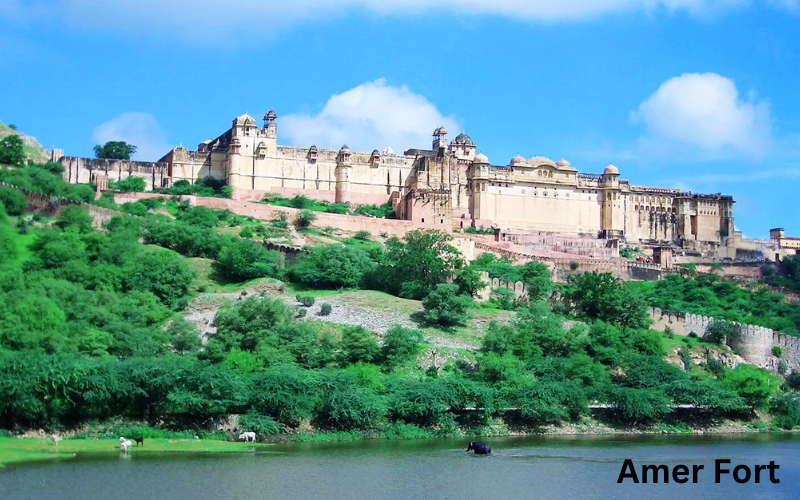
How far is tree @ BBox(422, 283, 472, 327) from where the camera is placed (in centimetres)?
5547

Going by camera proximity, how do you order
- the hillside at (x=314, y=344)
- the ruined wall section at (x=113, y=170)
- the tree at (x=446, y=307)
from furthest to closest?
1. the ruined wall section at (x=113, y=170)
2. the tree at (x=446, y=307)
3. the hillside at (x=314, y=344)

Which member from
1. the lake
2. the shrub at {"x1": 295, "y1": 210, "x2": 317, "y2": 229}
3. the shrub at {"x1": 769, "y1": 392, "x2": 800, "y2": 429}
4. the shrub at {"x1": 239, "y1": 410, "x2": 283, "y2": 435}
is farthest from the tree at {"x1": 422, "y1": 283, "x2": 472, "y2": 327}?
the shrub at {"x1": 295, "y1": 210, "x2": 317, "y2": 229}

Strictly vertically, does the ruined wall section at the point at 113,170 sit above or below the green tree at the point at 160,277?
above

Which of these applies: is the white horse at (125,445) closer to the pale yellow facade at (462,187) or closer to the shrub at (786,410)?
the shrub at (786,410)

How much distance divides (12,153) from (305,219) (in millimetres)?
18683

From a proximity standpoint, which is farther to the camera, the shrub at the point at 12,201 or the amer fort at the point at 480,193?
the amer fort at the point at 480,193

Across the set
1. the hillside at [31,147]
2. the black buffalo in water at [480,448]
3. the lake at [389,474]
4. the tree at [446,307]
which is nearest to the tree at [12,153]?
the hillside at [31,147]

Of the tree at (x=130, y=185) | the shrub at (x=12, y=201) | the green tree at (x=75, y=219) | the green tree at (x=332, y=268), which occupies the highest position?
the tree at (x=130, y=185)

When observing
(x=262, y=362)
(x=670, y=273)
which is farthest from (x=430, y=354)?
(x=670, y=273)

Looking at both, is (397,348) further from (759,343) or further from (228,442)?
(759,343)

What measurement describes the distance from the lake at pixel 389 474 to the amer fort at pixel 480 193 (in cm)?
3585

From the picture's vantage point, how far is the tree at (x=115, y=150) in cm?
8606

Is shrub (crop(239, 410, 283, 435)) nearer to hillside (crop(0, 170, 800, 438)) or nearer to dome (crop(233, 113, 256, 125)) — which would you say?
hillside (crop(0, 170, 800, 438))

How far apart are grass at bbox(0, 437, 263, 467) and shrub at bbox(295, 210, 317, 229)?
120ft
